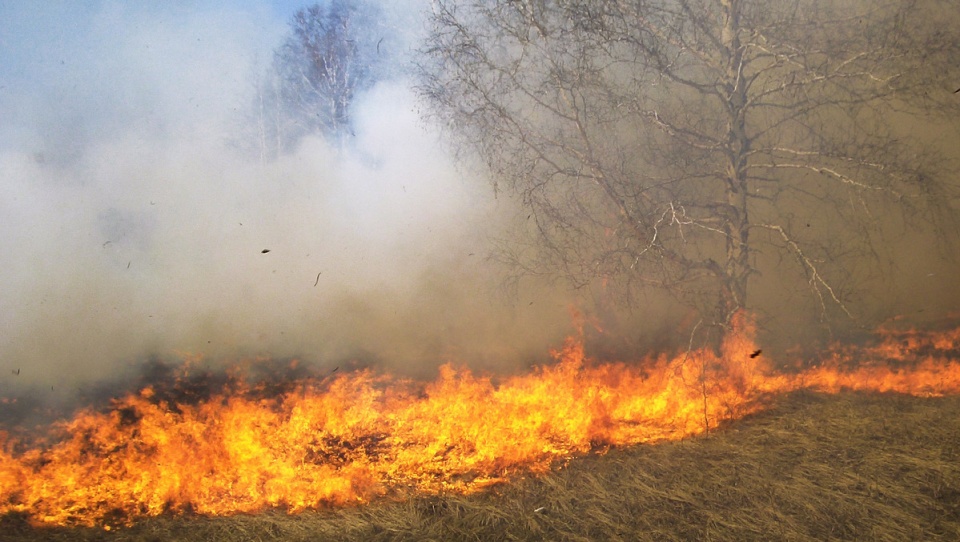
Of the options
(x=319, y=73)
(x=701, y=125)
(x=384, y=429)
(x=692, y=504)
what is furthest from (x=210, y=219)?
(x=692, y=504)

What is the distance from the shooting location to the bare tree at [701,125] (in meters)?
5.62

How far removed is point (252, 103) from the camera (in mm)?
6762

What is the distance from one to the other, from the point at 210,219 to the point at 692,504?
4.99 metres

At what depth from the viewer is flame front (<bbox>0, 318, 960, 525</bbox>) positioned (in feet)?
12.7

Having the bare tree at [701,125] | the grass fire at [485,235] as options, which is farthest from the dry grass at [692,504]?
the bare tree at [701,125]

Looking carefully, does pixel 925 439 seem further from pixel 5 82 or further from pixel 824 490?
pixel 5 82

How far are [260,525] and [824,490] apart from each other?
131 inches

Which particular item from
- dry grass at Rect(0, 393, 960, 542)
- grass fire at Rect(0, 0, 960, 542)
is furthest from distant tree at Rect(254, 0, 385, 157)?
dry grass at Rect(0, 393, 960, 542)

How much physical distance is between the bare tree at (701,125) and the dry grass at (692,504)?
5.67 ft

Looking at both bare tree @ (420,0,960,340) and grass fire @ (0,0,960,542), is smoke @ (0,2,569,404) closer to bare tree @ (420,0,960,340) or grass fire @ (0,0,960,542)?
grass fire @ (0,0,960,542)

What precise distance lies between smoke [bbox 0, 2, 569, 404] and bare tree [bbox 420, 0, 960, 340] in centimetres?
64

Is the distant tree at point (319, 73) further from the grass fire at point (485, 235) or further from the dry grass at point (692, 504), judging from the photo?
the dry grass at point (692, 504)

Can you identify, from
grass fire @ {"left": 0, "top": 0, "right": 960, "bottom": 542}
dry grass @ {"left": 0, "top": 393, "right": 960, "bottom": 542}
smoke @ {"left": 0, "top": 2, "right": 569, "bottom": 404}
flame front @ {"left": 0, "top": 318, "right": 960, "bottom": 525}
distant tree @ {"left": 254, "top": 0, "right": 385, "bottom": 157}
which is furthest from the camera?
distant tree @ {"left": 254, "top": 0, "right": 385, "bottom": 157}

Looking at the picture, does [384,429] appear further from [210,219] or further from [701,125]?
[701,125]
